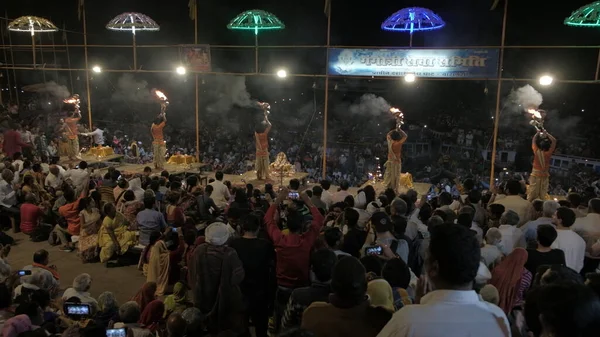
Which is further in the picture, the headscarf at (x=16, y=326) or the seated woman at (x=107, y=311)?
the seated woman at (x=107, y=311)

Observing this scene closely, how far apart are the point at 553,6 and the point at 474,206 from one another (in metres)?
11.4

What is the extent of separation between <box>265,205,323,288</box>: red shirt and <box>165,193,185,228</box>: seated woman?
3.48 m

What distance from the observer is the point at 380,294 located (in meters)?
3.69

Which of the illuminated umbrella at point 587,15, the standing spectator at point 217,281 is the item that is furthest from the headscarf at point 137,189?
the illuminated umbrella at point 587,15

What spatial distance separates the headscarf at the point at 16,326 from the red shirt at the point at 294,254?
7.86 feet

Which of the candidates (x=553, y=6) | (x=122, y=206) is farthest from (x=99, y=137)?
(x=553, y=6)

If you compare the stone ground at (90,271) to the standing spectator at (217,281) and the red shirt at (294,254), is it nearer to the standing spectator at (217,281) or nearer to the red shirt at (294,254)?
the standing spectator at (217,281)

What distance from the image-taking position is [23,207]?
9.93 metres

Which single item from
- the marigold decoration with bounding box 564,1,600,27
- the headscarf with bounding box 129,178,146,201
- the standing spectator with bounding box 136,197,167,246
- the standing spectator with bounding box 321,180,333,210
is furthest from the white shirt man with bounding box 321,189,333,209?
the marigold decoration with bounding box 564,1,600,27

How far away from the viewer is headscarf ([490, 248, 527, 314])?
192 inches

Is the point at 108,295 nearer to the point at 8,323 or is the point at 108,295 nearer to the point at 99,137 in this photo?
the point at 8,323

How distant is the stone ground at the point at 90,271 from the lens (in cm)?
768

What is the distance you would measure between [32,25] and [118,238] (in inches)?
390

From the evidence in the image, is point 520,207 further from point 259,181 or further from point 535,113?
point 259,181
